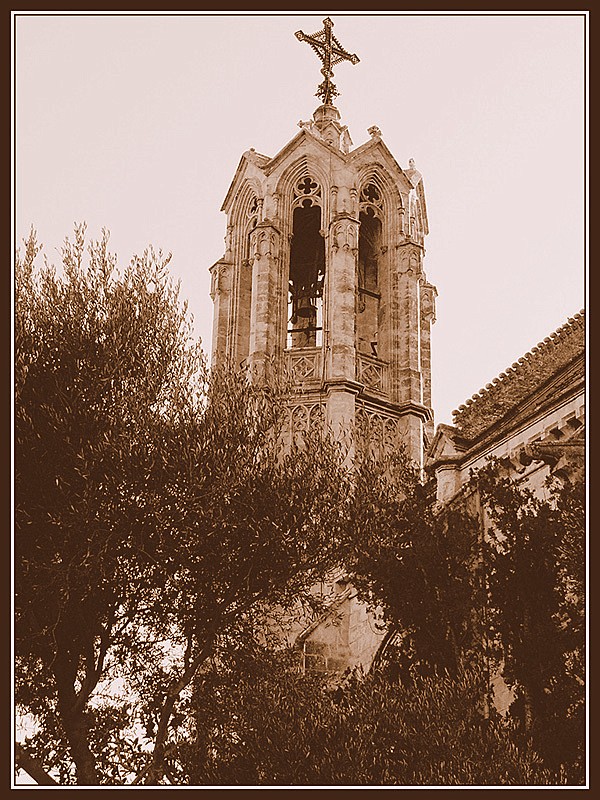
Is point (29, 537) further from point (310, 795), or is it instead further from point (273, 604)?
point (310, 795)

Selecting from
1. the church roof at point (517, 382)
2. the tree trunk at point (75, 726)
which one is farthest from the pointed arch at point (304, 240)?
the tree trunk at point (75, 726)

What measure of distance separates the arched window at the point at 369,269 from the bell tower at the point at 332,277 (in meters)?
0.04

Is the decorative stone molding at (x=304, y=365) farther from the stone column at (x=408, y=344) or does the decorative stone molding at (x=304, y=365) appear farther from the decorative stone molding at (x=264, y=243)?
the decorative stone molding at (x=264, y=243)

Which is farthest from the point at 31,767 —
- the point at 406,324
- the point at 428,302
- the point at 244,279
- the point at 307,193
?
the point at 428,302

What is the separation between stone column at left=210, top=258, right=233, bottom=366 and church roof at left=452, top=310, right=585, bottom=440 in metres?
9.16

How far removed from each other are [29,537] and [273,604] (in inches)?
136

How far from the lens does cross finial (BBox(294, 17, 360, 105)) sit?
3166 centimetres

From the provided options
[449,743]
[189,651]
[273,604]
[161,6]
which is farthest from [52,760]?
[161,6]

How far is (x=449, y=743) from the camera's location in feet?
42.6

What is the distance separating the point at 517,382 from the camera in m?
23.4

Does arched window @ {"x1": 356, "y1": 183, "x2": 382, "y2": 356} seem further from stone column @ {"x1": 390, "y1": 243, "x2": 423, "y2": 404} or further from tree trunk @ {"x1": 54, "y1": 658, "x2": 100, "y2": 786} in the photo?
tree trunk @ {"x1": 54, "y1": 658, "x2": 100, "y2": 786}

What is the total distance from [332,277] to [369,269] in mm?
3240

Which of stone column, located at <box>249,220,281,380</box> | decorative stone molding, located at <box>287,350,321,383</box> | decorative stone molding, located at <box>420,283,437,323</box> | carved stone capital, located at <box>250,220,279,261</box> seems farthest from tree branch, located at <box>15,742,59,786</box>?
decorative stone molding, located at <box>420,283,437,323</box>

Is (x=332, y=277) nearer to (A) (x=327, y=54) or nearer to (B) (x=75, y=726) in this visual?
(A) (x=327, y=54)
